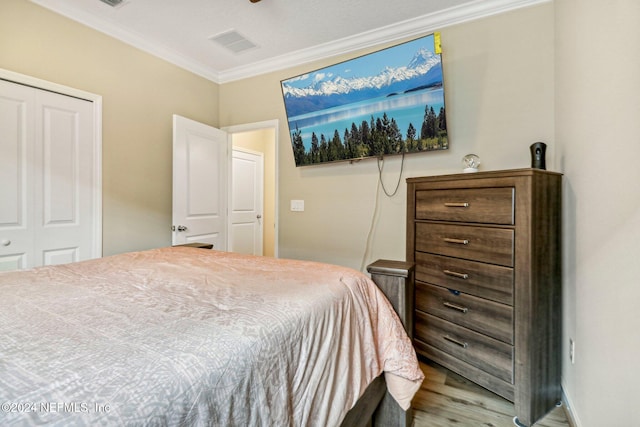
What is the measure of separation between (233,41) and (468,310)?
3.03 m

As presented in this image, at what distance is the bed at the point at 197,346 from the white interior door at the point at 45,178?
1.08 m

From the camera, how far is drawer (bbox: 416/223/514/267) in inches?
64.8

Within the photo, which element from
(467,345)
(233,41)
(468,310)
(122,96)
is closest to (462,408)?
(467,345)

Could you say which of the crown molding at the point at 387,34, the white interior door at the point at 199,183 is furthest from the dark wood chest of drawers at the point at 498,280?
the white interior door at the point at 199,183

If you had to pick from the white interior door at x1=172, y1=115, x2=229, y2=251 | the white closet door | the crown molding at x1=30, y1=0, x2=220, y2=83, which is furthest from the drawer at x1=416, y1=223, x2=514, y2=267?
the crown molding at x1=30, y1=0, x2=220, y2=83

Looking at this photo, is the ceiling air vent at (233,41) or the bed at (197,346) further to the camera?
the ceiling air vent at (233,41)

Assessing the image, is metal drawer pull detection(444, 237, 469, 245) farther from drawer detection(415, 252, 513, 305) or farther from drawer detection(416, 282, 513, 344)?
drawer detection(416, 282, 513, 344)

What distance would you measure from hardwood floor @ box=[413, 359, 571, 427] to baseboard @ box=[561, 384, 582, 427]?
2 cm

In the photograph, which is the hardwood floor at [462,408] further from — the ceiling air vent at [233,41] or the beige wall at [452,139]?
the ceiling air vent at [233,41]

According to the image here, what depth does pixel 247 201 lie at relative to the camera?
4.75 metres

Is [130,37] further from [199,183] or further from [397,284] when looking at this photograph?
[397,284]

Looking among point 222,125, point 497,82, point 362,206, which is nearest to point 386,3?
point 497,82

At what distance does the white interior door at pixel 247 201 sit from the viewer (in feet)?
14.8

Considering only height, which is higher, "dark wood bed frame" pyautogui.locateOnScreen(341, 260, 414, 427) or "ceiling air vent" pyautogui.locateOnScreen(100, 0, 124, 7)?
"ceiling air vent" pyautogui.locateOnScreen(100, 0, 124, 7)
